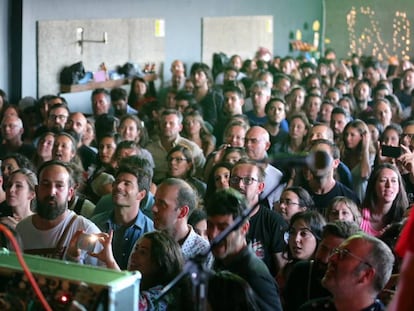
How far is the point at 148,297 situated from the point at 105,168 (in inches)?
153

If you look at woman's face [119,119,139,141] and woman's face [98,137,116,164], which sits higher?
woman's face [119,119,139,141]

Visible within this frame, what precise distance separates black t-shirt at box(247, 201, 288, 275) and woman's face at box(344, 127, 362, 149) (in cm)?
277

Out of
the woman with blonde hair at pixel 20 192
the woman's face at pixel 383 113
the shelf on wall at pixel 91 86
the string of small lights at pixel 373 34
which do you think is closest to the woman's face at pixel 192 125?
the woman's face at pixel 383 113

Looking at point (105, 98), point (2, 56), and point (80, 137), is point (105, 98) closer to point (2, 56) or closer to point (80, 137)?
point (2, 56)

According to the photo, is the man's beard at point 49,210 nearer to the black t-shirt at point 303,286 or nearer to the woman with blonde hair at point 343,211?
the black t-shirt at point 303,286

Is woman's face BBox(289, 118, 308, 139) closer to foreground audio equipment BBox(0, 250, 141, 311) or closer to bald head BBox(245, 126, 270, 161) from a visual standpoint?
bald head BBox(245, 126, 270, 161)

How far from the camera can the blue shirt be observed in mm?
5580

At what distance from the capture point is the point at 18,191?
5.97m

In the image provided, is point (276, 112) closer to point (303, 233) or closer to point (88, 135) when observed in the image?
point (88, 135)

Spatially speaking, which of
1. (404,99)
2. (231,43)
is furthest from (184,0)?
(404,99)

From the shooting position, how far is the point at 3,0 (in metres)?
10.9

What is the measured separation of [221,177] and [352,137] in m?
2.22

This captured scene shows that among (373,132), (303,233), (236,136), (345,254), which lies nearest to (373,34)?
(373,132)

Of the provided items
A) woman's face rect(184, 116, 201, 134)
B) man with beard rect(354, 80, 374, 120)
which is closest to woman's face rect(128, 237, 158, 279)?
woman's face rect(184, 116, 201, 134)
